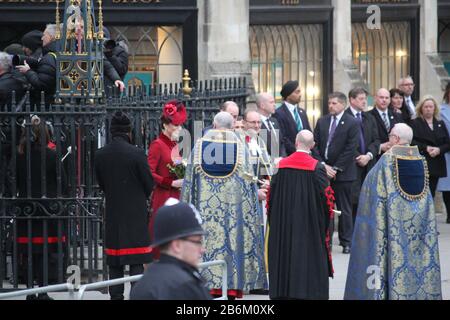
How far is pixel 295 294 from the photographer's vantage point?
41.8ft

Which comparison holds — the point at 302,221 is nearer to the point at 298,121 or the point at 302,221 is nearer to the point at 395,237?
the point at 395,237

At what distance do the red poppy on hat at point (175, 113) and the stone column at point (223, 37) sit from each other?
8983mm

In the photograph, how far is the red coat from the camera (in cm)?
1344

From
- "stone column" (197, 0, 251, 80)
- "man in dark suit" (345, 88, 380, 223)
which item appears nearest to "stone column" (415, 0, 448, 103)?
"stone column" (197, 0, 251, 80)

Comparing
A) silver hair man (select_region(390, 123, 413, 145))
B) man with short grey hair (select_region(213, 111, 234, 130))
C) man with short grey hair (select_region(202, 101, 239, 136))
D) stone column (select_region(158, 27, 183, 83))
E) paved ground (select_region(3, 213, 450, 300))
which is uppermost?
stone column (select_region(158, 27, 183, 83))

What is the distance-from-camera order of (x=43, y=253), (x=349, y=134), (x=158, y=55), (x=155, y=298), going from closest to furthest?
1. (x=155, y=298)
2. (x=43, y=253)
3. (x=349, y=134)
4. (x=158, y=55)

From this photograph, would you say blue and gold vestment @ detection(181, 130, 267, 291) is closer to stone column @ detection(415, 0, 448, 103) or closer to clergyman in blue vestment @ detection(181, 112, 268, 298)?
clergyman in blue vestment @ detection(181, 112, 268, 298)

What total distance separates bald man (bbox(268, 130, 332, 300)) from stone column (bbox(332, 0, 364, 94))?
11.3m

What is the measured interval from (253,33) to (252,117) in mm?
8930

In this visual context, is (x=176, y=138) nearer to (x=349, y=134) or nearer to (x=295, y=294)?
(x=295, y=294)

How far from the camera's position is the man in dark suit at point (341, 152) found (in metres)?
16.3

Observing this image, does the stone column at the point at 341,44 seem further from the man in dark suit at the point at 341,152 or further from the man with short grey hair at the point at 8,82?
the man with short grey hair at the point at 8,82

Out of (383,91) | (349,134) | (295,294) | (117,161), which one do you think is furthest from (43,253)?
(383,91)

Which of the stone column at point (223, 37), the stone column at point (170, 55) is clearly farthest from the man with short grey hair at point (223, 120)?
the stone column at point (170, 55)
